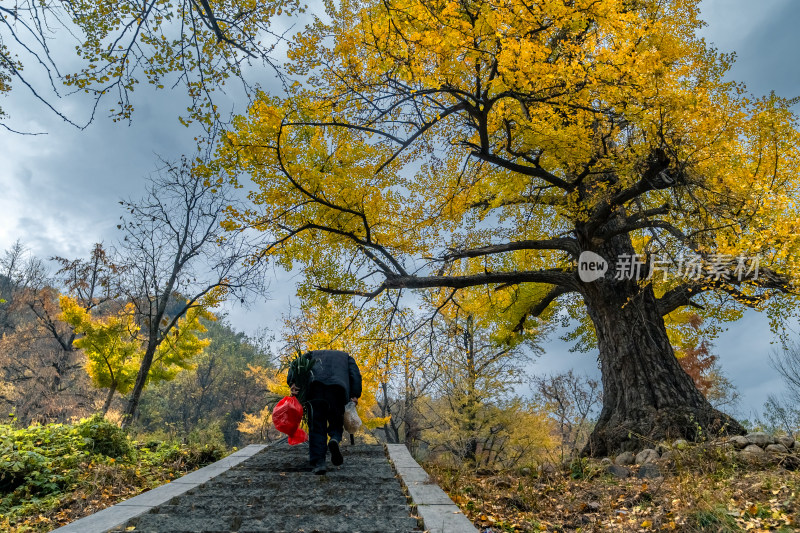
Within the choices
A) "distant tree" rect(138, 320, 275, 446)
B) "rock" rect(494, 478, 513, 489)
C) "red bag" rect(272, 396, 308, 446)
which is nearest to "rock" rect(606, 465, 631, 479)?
"rock" rect(494, 478, 513, 489)

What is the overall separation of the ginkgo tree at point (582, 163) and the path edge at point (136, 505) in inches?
170

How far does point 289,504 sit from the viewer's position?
3.54 metres

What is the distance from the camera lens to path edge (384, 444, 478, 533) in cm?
289

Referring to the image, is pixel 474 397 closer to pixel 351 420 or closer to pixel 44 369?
pixel 351 420

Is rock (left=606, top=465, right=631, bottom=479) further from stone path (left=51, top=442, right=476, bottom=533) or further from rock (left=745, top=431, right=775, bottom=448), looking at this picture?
stone path (left=51, top=442, right=476, bottom=533)

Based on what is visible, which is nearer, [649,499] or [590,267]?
[649,499]

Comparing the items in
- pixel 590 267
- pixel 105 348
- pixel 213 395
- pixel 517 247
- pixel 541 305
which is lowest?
pixel 213 395

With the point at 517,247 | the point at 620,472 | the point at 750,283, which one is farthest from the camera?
the point at 517,247

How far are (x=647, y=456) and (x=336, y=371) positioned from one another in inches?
189

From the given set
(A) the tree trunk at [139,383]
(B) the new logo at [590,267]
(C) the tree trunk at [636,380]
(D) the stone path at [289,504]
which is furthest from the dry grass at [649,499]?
(A) the tree trunk at [139,383]

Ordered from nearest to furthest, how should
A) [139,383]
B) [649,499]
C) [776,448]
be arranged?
[649,499] < [776,448] < [139,383]

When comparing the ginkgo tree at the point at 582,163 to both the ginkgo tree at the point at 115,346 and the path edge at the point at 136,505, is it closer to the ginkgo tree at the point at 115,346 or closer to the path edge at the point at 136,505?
the path edge at the point at 136,505

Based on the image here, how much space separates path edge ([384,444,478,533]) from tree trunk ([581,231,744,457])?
4441mm

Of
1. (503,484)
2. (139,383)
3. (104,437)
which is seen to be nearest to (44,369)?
(139,383)
